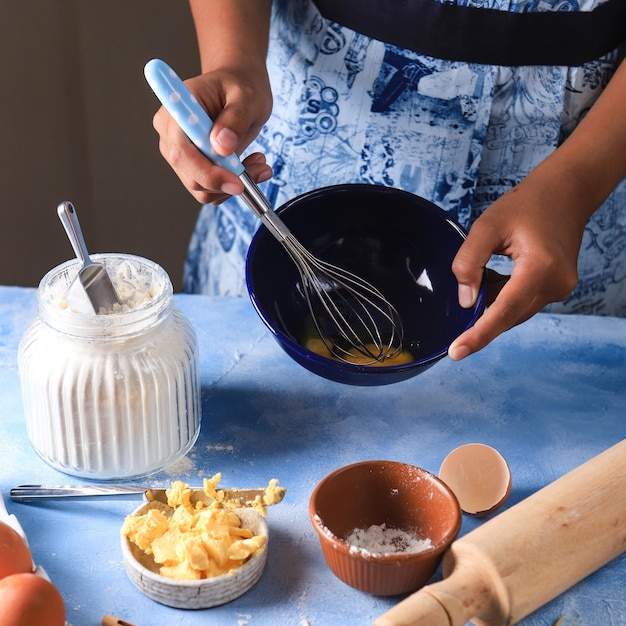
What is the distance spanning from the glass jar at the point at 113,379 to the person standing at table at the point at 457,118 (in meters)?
0.15

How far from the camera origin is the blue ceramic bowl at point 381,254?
973 mm

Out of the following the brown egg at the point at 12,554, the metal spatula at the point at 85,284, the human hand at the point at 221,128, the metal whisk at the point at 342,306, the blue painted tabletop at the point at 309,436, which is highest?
the human hand at the point at 221,128

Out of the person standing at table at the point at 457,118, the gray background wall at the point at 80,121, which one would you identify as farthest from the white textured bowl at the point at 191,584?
the gray background wall at the point at 80,121

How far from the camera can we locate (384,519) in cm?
81

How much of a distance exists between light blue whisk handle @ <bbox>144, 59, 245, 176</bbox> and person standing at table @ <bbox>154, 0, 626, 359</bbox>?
0.04ft

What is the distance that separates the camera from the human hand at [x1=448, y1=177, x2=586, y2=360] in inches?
34.2

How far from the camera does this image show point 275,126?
123 centimetres

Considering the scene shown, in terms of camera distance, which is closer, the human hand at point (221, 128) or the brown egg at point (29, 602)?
the brown egg at point (29, 602)

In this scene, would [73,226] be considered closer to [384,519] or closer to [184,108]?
[184,108]

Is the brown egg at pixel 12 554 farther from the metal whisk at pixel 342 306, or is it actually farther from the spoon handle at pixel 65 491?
the metal whisk at pixel 342 306

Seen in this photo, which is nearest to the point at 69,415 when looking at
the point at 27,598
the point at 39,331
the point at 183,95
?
the point at 39,331

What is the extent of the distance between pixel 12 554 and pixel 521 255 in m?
0.57

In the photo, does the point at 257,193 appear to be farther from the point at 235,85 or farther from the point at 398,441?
the point at 398,441

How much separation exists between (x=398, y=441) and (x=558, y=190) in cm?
33
